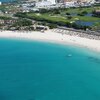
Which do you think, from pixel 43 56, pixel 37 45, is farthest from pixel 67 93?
pixel 37 45

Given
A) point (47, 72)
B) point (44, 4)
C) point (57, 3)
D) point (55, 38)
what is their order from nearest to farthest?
point (47, 72), point (55, 38), point (44, 4), point (57, 3)

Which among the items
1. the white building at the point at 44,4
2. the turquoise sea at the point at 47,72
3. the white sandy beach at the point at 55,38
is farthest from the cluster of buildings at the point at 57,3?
the turquoise sea at the point at 47,72

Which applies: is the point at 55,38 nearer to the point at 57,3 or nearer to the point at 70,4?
the point at 70,4

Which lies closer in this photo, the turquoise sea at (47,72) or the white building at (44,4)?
the turquoise sea at (47,72)

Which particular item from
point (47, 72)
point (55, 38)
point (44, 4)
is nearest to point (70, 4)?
point (44, 4)

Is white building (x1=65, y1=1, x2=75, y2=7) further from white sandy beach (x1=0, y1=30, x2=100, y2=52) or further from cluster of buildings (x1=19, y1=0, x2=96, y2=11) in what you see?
white sandy beach (x1=0, y1=30, x2=100, y2=52)

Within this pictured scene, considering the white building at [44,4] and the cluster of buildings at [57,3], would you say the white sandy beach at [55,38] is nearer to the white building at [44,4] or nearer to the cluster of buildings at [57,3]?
the white building at [44,4]
